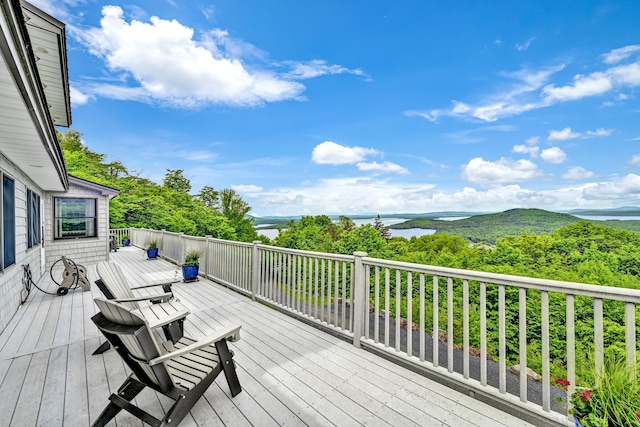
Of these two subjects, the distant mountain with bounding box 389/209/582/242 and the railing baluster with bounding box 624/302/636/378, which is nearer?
the railing baluster with bounding box 624/302/636/378

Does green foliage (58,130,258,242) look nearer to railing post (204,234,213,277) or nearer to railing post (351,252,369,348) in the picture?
railing post (204,234,213,277)

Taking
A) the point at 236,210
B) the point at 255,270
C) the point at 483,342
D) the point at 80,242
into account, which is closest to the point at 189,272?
the point at 255,270

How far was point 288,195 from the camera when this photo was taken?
33688mm

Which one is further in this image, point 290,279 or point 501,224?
point 501,224

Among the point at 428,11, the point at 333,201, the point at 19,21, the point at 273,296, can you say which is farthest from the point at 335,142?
the point at 19,21

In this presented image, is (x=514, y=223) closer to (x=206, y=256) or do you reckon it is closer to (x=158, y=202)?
(x=206, y=256)

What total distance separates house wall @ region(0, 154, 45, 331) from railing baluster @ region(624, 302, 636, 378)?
615 cm

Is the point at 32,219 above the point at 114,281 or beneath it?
above

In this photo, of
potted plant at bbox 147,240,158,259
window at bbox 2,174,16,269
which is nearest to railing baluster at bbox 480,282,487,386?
window at bbox 2,174,16,269

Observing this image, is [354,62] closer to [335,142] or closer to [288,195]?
[335,142]

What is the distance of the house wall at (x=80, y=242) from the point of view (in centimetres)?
832

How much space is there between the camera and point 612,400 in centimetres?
139

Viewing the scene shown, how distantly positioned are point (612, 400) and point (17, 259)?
7.17 meters

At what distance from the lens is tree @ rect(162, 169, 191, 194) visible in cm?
3077
